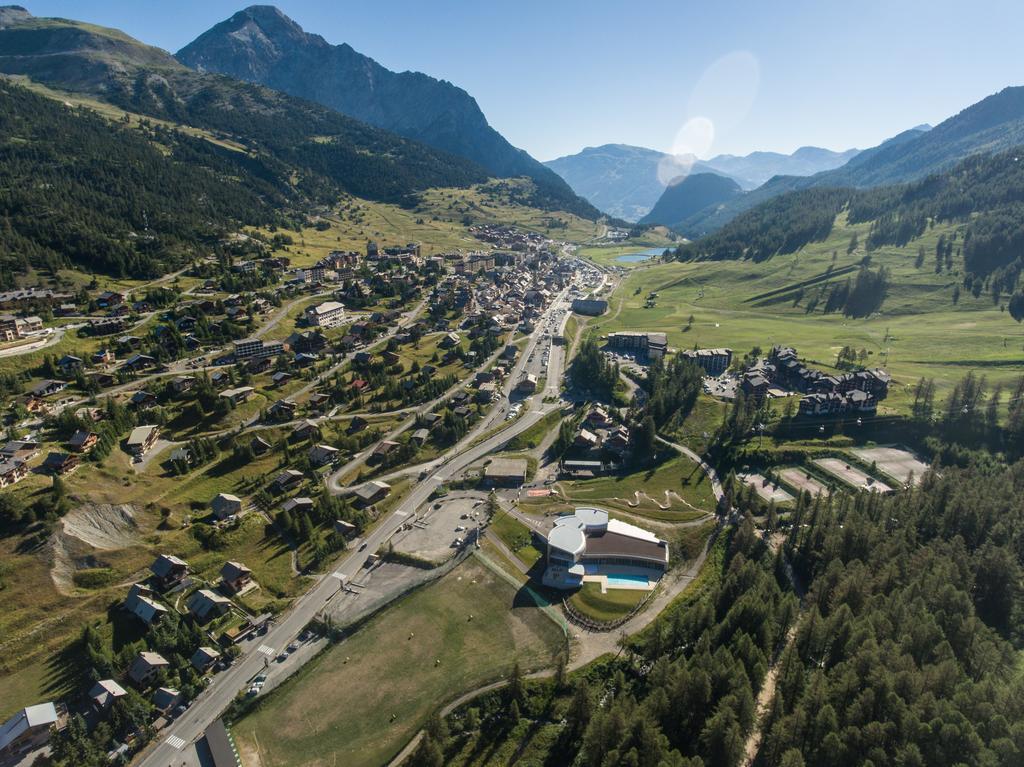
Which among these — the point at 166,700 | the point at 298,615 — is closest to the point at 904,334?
the point at 298,615

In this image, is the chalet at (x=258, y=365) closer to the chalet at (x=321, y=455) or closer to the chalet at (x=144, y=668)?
the chalet at (x=321, y=455)

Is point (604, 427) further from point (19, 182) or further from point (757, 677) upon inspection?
point (19, 182)

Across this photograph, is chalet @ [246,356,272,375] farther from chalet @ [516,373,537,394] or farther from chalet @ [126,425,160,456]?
chalet @ [516,373,537,394]

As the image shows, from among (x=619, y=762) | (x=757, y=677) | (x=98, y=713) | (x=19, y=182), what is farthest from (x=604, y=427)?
(x=19, y=182)

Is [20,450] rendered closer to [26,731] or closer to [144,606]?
[144,606]

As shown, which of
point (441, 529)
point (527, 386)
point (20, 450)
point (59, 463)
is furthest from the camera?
point (527, 386)

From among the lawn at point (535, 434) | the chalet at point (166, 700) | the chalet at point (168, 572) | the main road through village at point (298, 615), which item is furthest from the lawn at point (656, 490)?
the chalet at point (166, 700)
